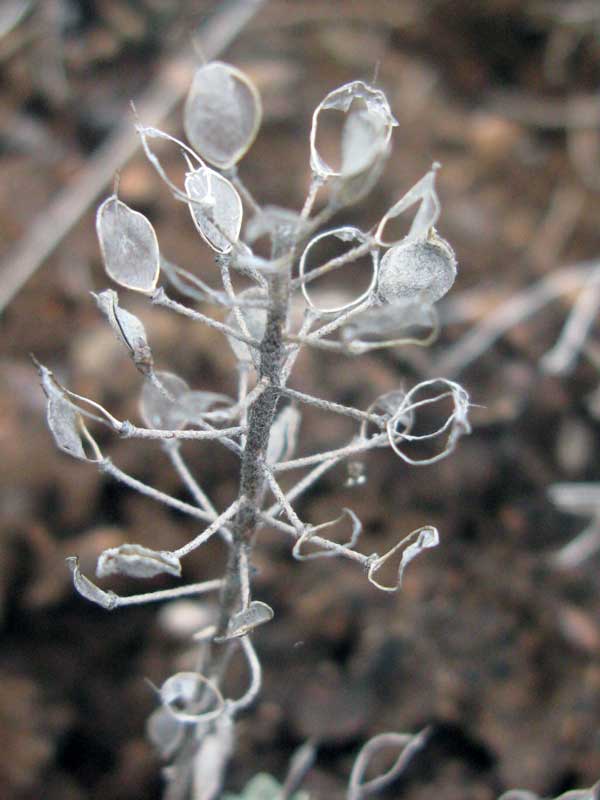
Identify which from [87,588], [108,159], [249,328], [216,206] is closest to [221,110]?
[216,206]

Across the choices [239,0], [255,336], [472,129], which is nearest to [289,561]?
[255,336]

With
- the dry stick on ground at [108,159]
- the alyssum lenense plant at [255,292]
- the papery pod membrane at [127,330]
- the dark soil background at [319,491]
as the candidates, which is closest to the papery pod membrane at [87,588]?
the alyssum lenense plant at [255,292]

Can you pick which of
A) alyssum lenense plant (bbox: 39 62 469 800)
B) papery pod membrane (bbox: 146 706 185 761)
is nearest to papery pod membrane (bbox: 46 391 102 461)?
alyssum lenense plant (bbox: 39 62 469 800)

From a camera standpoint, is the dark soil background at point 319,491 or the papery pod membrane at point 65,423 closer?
the papery pod membrane at point 65,423

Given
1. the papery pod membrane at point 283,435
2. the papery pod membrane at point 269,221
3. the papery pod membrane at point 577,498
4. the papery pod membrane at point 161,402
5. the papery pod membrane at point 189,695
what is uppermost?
the papery pod membrane at point 577,498

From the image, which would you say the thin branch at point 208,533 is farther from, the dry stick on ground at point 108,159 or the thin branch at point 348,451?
the dry stick on ground at point 108,159

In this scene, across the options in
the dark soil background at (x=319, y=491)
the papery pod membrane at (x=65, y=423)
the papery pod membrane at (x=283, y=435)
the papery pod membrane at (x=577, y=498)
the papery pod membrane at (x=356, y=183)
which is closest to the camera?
the papery pod membrane at (x=356, y=183)

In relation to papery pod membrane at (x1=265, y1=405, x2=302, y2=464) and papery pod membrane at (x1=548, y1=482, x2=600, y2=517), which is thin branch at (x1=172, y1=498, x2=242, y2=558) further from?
papery pod membrane at (x1=548, y1=482, x2=600, y2=517)

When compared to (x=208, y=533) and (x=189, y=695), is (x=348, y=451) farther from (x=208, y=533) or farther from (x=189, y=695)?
(x=189, y=695)

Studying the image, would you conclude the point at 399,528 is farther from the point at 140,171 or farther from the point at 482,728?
the point at 140,171
